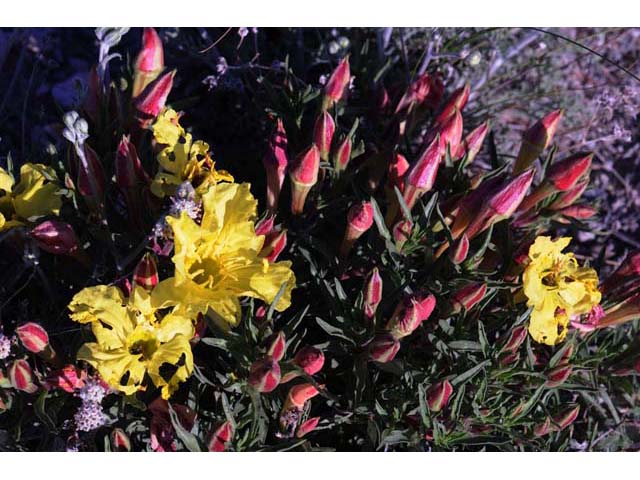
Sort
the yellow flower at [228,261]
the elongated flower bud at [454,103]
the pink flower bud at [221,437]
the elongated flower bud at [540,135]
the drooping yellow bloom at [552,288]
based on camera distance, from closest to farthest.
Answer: the yellow flower at [228,261] → the pink flower bud at [221,437] → the drooping yellow bloom at [552,288] → the elongated flower bud at [540,135] → the elongated flower bud at [454,103]

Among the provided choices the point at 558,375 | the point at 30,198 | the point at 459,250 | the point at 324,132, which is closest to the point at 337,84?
the point at 324,132

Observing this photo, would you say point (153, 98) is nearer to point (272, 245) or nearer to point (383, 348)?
point (272, 245)

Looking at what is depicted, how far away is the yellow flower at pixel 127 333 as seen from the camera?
1924 millimetres

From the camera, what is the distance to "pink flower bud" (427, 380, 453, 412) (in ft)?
6.95

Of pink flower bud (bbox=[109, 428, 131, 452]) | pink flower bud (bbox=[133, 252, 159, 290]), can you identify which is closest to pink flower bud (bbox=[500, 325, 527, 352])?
pink flower bud (bbox=[133, 252, 159, 290])

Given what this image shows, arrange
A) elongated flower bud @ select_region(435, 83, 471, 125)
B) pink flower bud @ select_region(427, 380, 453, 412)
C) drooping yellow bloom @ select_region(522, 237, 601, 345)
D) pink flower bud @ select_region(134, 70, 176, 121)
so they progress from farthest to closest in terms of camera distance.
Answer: elongated flower bud @ select_region(435, 83, 471, 125) → pink flower bud @ select_region(134, 70, 176, 121) → drooping yellow bloom @ select_region(522, 237, 601, 345) → pink flower bud @ select_region(427, 380, 453, 412)

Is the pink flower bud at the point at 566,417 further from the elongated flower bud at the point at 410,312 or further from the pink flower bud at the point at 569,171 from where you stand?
the pink flower bud at the point at 569,171

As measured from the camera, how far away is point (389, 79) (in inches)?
141

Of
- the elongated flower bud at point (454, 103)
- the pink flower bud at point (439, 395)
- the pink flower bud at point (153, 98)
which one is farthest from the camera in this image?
the elongated flower bud at point (454, 103)

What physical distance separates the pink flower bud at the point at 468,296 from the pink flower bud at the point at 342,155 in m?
0.62

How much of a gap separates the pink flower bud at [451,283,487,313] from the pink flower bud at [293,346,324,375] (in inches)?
19.6

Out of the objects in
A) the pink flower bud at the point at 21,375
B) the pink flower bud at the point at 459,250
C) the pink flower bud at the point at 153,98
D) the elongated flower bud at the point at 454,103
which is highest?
the pink flower bud at the point at 153,98

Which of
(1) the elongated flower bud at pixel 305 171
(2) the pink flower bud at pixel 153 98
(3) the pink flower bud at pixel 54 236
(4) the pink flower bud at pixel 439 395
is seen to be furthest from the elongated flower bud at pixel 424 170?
(3) the pink flower bud at pixel 54 236

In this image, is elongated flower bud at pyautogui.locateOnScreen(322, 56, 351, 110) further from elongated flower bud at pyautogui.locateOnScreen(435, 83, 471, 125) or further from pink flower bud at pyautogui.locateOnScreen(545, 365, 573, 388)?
pink flower bud at pyautogui.locateOnScreen(545, 365, 573, 388)
